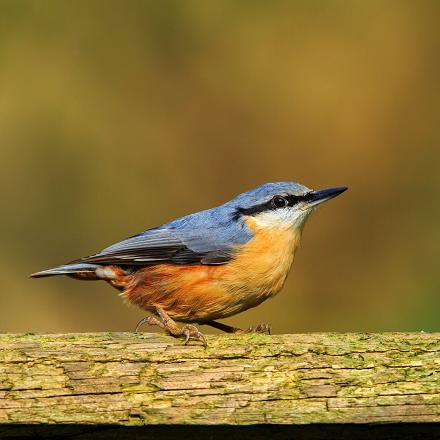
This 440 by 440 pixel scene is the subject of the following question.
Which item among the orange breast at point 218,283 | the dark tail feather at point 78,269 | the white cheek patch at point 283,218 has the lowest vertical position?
the orange breast at point 218,283

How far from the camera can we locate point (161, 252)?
4750 mm

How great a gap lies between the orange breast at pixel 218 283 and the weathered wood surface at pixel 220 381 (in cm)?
160

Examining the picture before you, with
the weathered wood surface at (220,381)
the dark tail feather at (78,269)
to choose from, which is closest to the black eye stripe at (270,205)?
the dark tail feather at (78,269)

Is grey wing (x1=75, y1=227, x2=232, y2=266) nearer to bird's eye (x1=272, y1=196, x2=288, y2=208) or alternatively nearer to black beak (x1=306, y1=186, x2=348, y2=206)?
bird's eye (x1=272, y1=196, x2=288, y2=208)

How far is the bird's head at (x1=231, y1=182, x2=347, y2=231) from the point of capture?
15.9 feet

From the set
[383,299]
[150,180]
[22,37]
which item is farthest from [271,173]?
[22,37]

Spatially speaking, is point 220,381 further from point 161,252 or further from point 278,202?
point 278,202

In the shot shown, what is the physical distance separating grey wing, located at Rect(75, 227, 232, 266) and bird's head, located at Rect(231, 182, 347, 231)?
0.28 metres

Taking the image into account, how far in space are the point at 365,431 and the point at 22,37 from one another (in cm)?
423

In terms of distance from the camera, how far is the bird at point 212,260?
443 cm

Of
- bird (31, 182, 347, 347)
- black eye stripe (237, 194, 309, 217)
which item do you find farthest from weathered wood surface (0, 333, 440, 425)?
black eye stripe (237, 194, 309, 217)

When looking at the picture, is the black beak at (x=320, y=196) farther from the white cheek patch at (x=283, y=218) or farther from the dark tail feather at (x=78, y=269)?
the dark tail feather at (x=78, y=269)

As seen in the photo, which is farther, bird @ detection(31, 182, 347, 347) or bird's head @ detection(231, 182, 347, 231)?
bird's head @ detection(231, 182, 347, 231)

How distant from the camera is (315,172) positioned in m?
6.36
